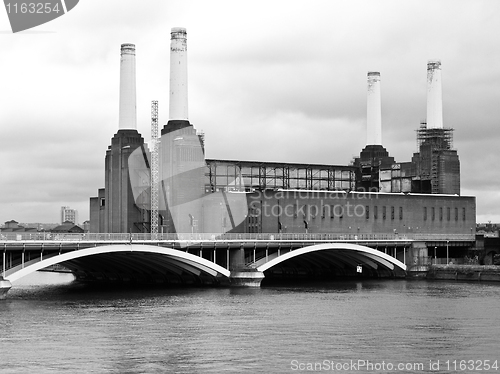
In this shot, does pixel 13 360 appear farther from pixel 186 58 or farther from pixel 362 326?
pixel 186 58

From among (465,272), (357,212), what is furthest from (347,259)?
(357,212)

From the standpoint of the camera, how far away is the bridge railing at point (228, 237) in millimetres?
78625

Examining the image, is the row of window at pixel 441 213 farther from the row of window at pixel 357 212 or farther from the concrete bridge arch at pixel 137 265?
the concrete bridge arch at pixel 137 265

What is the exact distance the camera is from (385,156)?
135 metres

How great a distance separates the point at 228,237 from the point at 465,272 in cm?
2582

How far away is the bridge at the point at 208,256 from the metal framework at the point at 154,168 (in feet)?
29.6

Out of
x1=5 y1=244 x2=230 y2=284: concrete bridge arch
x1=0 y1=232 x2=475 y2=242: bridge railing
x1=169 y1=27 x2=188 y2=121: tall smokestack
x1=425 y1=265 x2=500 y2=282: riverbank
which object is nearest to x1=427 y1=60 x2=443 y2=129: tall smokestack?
x1=0 y1=232 x2=475 y2=242: bridge railing

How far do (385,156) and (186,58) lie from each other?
39142 millimetres

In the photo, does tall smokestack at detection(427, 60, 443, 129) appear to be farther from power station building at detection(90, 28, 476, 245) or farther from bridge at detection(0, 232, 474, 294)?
bridge at detection(0, 232, 474, 294)

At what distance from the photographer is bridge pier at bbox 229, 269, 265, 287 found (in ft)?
291

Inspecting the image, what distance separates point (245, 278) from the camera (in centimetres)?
8888

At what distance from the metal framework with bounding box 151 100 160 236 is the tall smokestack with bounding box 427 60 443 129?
3687 centimetres

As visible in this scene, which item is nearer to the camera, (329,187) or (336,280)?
(336,280)

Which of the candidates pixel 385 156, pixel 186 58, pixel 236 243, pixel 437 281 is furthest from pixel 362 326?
pixel 385 156
